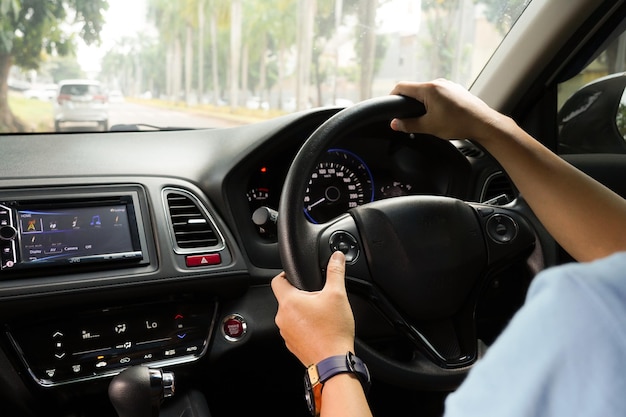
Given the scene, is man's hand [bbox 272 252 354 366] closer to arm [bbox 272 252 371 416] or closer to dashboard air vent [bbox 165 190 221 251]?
arm [bbox 272 252 371 416]

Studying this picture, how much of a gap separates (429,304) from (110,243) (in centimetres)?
88

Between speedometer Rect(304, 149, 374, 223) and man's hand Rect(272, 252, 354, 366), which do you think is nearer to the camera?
man's hand Rect(272, 252, 354, 366)

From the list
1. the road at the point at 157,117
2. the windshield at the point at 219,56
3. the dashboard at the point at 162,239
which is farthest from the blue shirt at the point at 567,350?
the road at the point at 157,117

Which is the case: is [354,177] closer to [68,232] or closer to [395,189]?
[395,189]

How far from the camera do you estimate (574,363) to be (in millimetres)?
447

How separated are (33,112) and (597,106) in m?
1.89

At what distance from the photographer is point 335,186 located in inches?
76.5

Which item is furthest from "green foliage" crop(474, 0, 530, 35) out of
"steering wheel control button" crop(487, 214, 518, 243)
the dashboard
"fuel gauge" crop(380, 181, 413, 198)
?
"steering wheel control button" crop(487, 214, 518, 243)

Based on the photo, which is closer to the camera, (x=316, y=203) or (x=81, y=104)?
(x=316, y=203)

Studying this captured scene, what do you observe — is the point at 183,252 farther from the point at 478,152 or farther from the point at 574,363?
the point at 574,363

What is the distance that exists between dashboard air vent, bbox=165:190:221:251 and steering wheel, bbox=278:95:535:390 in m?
0.55

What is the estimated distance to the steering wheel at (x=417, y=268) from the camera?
4.54 feet

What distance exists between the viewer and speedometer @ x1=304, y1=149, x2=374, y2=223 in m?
1.91

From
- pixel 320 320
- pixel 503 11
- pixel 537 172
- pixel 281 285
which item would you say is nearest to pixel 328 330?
pixel 320 320
